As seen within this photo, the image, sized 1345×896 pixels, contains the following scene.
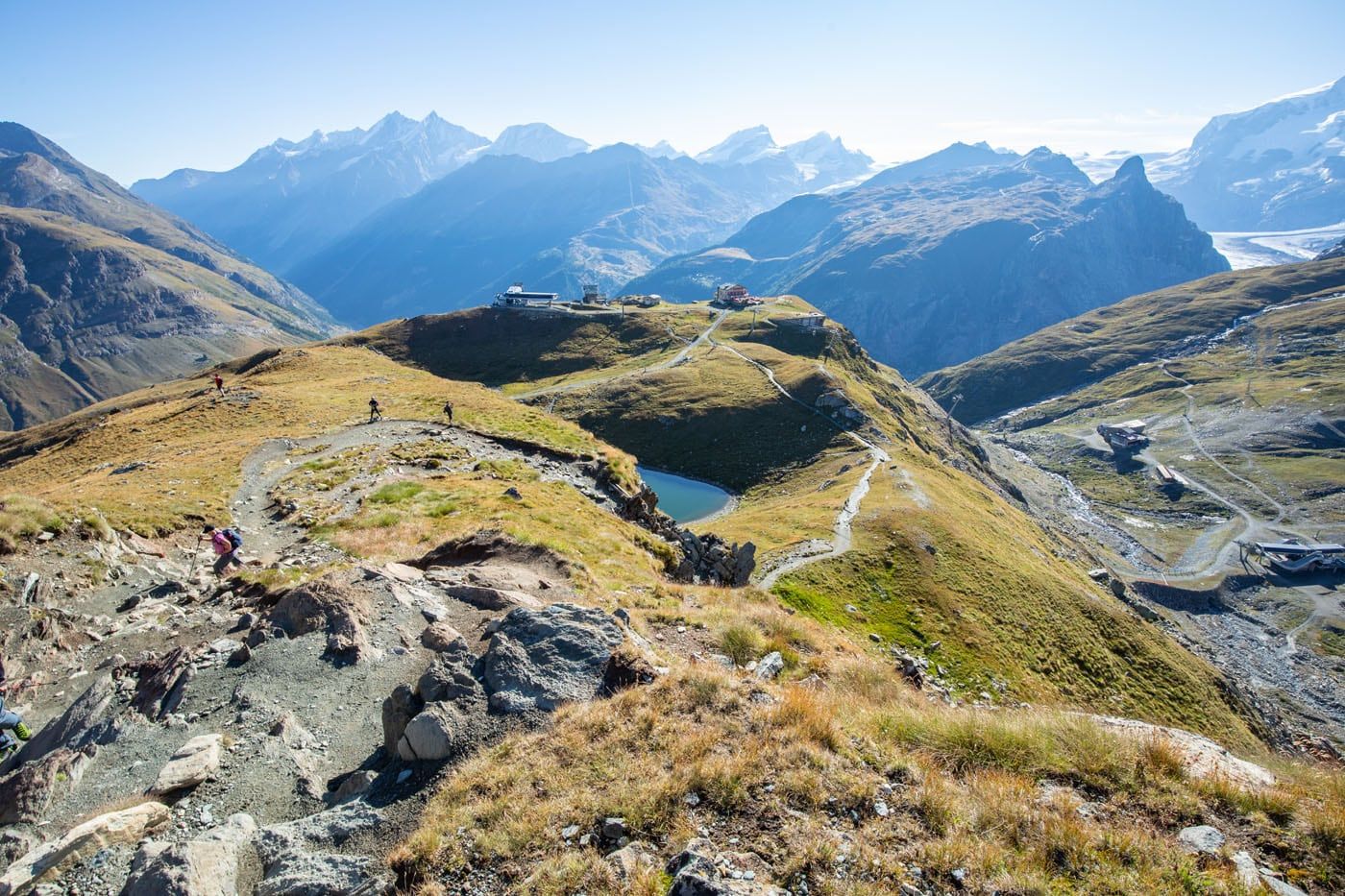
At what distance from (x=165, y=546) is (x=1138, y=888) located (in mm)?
32439

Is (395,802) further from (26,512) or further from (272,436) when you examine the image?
(272,436)

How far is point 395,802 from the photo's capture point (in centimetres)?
996

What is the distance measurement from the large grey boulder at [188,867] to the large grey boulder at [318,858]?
390 millimetres

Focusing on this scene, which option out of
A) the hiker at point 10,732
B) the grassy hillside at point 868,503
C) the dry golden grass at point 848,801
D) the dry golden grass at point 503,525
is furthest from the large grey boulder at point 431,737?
the grassy hillside at point 868,503

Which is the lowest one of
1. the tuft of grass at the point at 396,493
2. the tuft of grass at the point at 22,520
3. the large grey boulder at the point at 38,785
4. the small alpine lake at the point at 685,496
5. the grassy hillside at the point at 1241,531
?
the grassy hillside at the point at 1241,531

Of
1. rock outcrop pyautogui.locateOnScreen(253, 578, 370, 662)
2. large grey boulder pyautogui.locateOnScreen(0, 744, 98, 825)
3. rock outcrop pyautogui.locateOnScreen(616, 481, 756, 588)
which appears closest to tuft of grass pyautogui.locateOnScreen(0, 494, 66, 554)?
rock outcrop pyautogui.locateOnScreen(253, 578, 370, 662)

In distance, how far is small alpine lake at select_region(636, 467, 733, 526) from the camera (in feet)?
255

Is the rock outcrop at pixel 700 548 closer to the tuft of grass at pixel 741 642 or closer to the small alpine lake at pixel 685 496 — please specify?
the tuft of grass at pixel 741 642

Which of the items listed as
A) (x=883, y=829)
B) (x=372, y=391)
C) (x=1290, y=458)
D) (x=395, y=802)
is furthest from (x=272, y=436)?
(x=1290, y=458)

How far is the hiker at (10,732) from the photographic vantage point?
12938 mm

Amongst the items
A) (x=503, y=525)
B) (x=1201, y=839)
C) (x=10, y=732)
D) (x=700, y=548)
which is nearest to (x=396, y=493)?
(x=503, y=525)

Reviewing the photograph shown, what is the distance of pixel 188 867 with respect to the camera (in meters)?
8.27

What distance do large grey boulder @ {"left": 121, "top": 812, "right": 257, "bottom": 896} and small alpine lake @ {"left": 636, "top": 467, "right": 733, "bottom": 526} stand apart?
65283 millimetres

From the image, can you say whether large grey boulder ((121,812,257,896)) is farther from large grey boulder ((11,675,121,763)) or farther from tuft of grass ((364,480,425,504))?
tuft of grass ((364,480,425,504))
